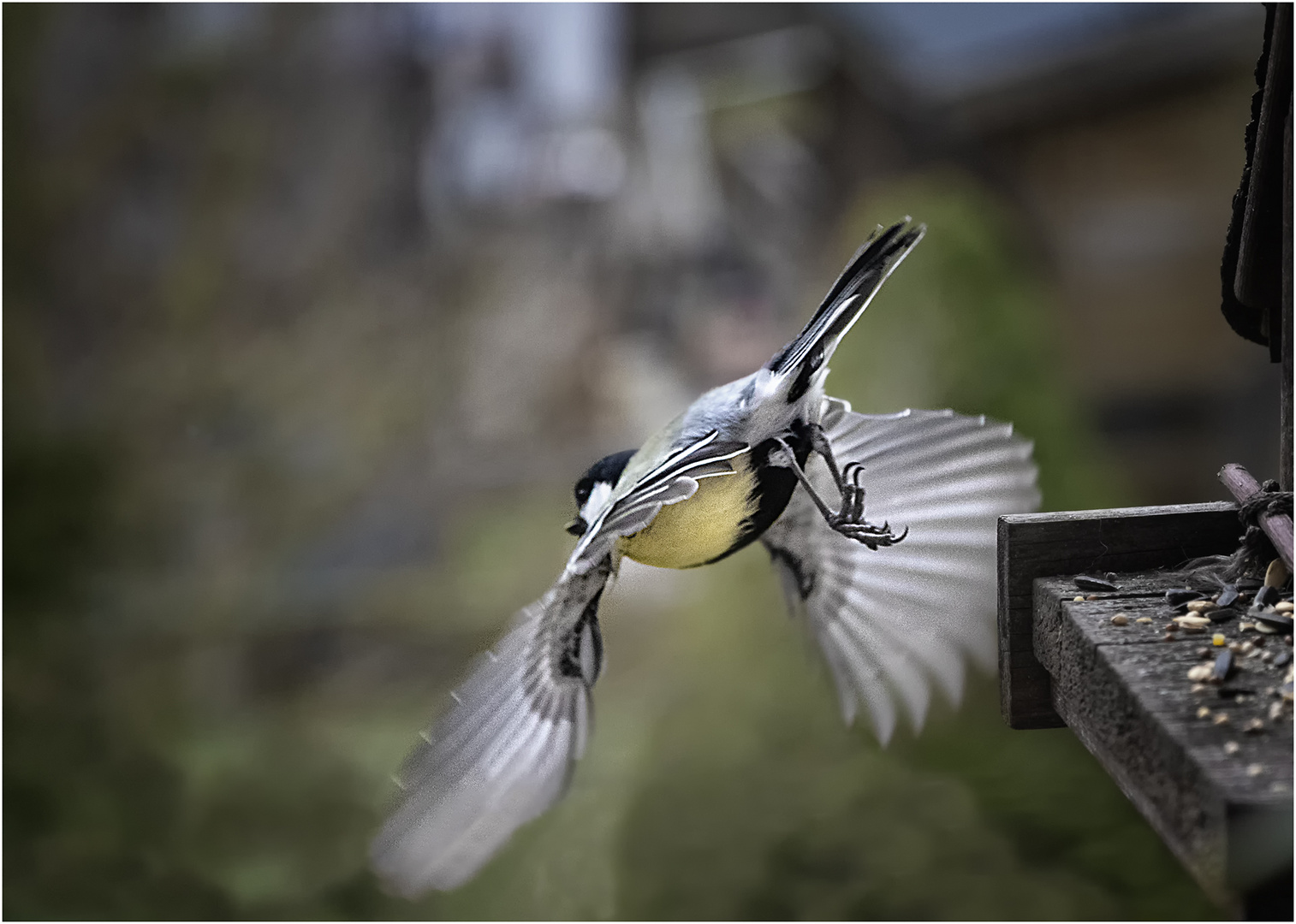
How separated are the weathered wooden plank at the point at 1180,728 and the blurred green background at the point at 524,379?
807 millimetres

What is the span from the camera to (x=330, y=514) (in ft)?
7.65

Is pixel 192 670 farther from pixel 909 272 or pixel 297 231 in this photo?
pixel 909 272

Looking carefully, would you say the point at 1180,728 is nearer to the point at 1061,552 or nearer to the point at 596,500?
the point at 1061,552

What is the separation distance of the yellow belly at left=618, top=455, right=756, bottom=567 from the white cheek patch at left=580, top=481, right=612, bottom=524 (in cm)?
3

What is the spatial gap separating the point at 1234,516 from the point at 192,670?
2101 mm

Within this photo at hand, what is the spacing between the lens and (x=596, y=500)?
725 mm

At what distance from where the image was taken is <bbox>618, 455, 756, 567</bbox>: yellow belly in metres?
0.68

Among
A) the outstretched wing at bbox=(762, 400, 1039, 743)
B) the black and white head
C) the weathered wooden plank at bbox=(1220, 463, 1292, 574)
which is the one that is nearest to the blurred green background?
the outstretched wing at bbox=(762, 400, 1039, 743)

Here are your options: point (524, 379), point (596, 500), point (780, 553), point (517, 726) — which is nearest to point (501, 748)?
point (517, 726)

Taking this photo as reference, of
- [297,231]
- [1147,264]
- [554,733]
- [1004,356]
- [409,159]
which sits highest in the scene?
[409,159]

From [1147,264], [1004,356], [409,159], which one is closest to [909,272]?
[1004,356]

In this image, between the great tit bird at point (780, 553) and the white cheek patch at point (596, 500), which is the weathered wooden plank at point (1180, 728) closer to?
the great tit bird at point (780, 553)

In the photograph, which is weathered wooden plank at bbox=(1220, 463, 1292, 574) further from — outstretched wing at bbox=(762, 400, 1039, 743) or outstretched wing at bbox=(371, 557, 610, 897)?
outstretched wing at bbox=(371, 557, 610, 897)

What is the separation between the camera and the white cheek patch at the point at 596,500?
69 centimetres
